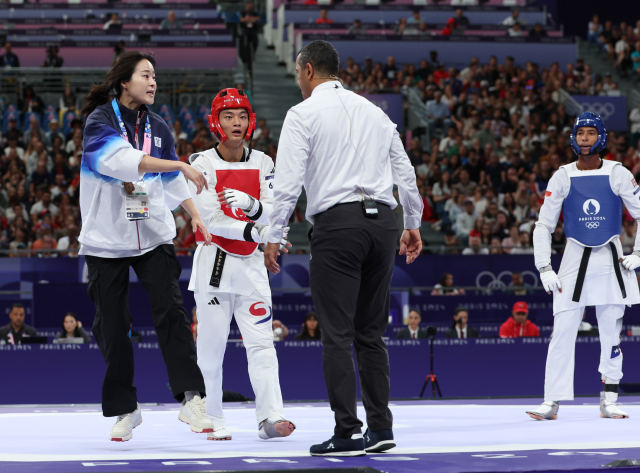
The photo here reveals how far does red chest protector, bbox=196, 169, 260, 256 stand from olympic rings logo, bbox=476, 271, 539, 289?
29.5 feet

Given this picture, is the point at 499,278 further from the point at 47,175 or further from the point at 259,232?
the point at 259,232

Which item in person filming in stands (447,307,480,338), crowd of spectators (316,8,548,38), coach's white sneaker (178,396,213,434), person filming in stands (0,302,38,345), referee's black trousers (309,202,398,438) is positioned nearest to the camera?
referee's black trousers (309,202,398,438)

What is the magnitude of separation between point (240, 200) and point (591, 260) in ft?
9.81

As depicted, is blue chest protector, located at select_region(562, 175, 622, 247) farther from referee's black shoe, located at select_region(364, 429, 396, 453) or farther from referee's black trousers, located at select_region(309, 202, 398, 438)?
referee's black shoe, located at select_region(364, 429, 396, 453)

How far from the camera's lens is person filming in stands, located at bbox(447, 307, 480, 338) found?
1122cm

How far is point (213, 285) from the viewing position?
512 cm

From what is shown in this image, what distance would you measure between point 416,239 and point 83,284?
27.9 ft

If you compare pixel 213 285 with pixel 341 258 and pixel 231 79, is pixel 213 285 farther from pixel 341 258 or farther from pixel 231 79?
pixel 231 79

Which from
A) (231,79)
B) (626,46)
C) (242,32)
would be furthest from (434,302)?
(626,46)

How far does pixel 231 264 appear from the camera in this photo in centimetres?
517

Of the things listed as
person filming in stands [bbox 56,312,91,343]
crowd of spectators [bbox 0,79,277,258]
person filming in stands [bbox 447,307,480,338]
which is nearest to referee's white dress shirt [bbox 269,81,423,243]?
person filming in stands [bbox 447,307,480,338]

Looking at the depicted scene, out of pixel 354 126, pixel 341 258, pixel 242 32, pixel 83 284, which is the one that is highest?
pixel 242 32

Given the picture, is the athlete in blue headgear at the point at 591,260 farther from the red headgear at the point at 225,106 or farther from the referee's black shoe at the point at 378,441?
the red headgear at the point at 225,106

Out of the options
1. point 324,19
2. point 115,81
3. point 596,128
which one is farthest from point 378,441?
point 324,19
